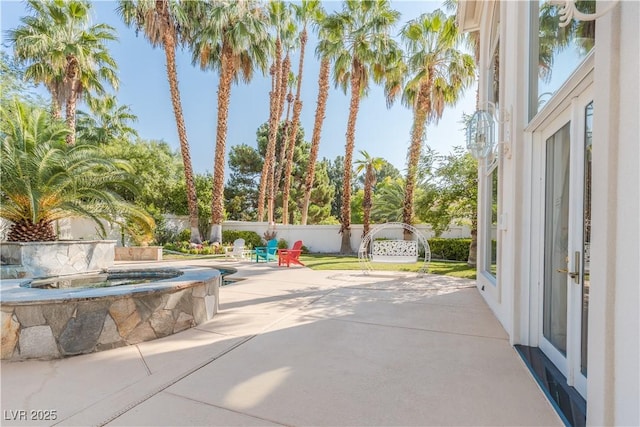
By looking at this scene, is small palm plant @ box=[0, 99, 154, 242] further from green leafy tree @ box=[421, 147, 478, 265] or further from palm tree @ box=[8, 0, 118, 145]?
green leafy tree @ box=[421, 147, 478, 265]

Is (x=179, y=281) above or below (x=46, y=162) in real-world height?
below

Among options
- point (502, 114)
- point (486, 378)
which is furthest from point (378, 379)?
point (502, 114)

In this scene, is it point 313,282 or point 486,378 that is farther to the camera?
point 313,282

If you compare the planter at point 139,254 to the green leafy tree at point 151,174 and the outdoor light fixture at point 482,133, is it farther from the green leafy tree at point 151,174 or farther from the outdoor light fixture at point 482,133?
the outdoor light fixture at point 482,133

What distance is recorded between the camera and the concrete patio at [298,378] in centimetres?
232

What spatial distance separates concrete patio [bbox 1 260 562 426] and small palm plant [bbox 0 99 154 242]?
604 cm

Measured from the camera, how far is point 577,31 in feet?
8.61

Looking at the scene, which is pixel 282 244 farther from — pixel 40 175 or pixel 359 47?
pixel 40 175

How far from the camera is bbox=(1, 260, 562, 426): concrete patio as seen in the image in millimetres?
2316

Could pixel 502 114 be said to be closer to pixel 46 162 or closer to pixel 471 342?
pixel 471 342

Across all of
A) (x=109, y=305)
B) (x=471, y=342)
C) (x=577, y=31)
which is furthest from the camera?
(x=471, y=342)

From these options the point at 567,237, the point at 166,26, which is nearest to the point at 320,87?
the point at 166,26

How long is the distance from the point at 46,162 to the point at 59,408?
24.0ft

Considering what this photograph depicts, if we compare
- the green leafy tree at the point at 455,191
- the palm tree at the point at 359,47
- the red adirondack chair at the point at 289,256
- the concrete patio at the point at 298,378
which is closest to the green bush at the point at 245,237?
→ the palm tree at the point at 359,47
